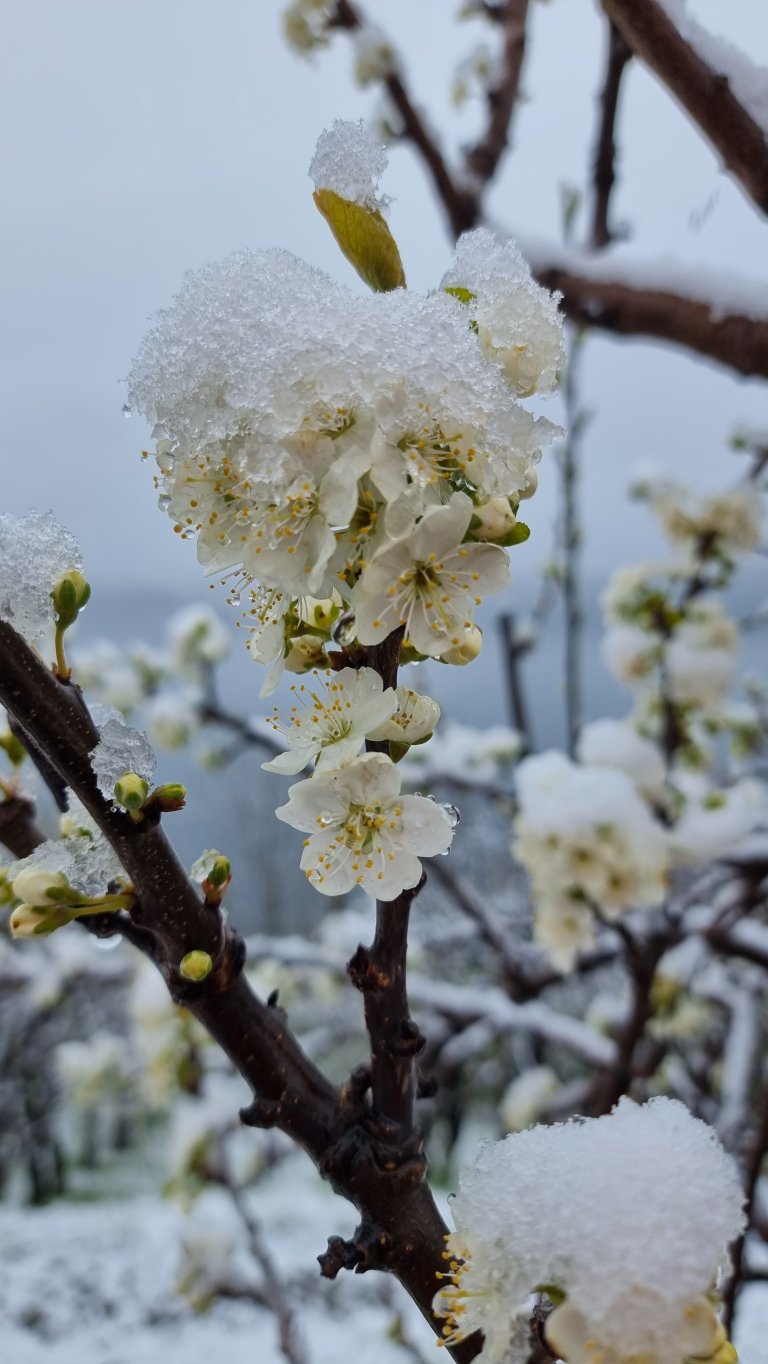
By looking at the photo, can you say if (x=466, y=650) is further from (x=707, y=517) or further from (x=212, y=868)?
(x=707, y=517)

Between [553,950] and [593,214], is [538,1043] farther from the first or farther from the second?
[593,214]

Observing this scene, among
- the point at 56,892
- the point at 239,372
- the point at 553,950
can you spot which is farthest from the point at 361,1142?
the point at 553,950

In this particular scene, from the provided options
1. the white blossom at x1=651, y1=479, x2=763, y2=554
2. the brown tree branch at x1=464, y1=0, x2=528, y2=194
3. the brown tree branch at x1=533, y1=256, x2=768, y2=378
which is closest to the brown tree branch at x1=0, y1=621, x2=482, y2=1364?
the brown tree branch at x1=533, y1=256, x2=768, y2=378

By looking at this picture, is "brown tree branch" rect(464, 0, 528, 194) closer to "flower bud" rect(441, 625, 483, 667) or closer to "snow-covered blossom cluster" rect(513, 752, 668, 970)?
"snow-covered blossom cluster" rect(513, 752, 668, 970)

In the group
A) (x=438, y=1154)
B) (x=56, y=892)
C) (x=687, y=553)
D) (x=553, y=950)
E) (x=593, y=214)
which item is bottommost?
(x=438, y=1154)

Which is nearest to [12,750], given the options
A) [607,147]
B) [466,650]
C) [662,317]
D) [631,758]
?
[466,650]

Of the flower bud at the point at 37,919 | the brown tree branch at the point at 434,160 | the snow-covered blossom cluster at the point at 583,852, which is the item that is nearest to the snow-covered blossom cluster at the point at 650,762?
the snow-covered blossom cluster at the point at 583,852

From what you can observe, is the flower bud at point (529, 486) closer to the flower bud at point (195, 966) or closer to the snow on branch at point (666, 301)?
the flower bud at point (195, 966)
